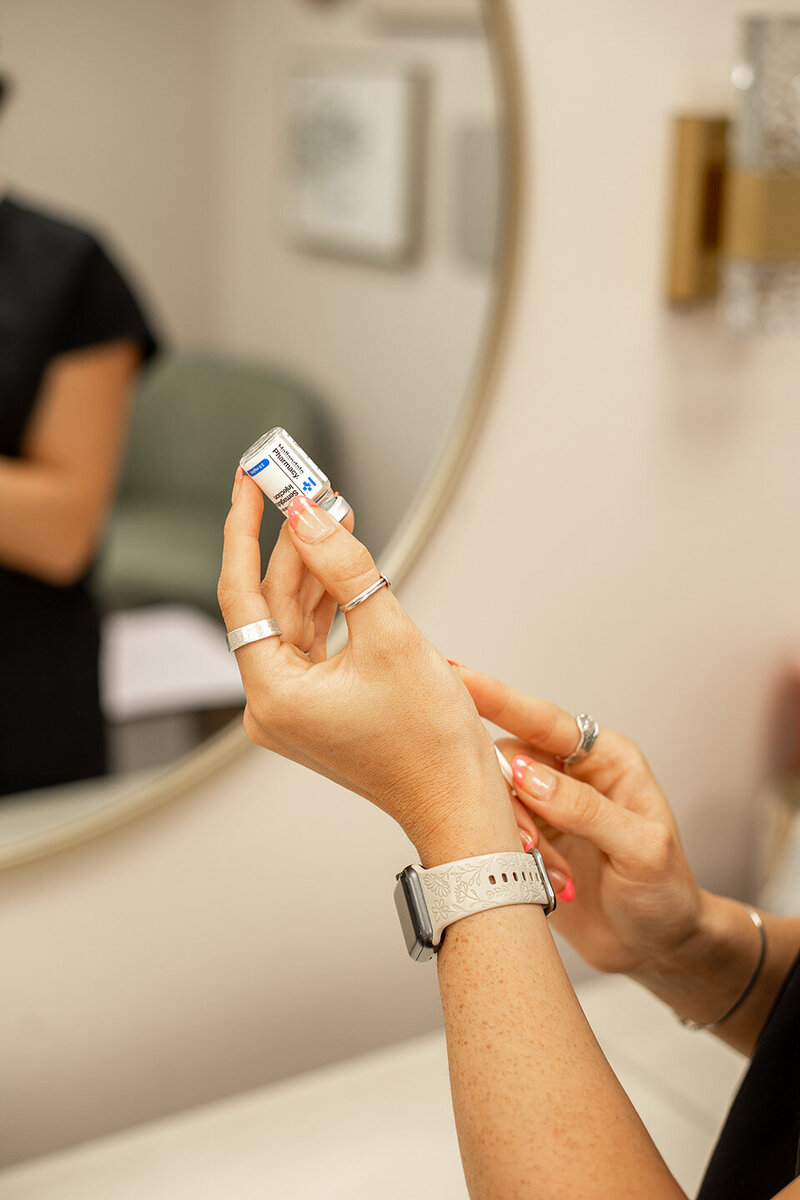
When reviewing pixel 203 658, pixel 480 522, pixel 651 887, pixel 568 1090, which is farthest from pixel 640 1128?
pixel 480 522

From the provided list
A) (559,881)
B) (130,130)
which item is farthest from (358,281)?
(559,881)

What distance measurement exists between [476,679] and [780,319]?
50 cm

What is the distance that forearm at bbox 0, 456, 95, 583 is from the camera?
0.69 m

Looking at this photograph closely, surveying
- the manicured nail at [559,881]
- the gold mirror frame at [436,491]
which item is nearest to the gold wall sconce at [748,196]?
the gold mirror frame at [436,491]

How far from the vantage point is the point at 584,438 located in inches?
38.4

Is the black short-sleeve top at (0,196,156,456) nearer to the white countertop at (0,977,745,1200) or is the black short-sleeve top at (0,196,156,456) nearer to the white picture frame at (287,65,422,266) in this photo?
the white picture frame at (287,65,422,266)

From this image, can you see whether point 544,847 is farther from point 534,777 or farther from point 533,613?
point 533,613

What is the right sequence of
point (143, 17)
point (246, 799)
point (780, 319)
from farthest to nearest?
point (780, 319) → point (246, 799) → point (143, 17)

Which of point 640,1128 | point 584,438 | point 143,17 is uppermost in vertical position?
point 143,17

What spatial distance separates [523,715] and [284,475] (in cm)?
22

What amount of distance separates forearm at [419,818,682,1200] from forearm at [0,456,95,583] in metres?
0.31

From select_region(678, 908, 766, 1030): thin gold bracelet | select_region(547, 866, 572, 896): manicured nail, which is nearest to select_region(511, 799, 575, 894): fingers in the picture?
select_region(547, 866, 572, 896): manicured nail

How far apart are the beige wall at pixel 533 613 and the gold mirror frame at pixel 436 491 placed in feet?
0.10

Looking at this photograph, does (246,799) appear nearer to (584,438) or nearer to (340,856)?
(340,856)
